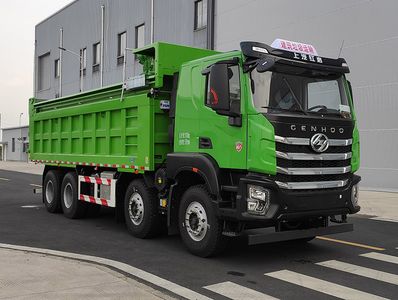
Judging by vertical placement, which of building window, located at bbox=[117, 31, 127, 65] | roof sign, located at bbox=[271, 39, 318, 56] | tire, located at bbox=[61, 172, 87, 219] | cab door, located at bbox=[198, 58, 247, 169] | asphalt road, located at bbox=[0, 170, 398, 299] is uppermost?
building window, located at bbox=[117, 31, 127, 65]

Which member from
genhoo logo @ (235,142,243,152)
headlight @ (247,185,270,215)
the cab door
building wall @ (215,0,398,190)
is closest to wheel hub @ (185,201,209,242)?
the cab door

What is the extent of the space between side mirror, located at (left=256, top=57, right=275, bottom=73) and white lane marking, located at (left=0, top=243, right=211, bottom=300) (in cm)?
297

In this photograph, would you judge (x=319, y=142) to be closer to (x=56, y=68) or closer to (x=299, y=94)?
(x=299, y=94)

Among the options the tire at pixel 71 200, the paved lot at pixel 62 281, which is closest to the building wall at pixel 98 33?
the tire at pixel 71 200

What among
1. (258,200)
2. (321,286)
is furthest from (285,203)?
(321,286)

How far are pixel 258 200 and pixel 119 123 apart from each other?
12.4 ft

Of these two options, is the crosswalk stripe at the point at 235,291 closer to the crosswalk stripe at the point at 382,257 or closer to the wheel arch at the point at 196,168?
→ the wheel arch at the point at 196,168

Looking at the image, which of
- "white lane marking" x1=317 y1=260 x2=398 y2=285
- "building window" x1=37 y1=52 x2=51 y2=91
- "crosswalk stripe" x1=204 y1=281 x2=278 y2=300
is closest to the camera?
"crosswalk stripe" x1=204 y1=281 x2=278 y2=300

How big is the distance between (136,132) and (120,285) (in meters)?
3.59

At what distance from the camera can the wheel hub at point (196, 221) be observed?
706 cm

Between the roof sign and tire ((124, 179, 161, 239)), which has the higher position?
the roof sign

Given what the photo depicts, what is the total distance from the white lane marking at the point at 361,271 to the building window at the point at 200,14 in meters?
21.9

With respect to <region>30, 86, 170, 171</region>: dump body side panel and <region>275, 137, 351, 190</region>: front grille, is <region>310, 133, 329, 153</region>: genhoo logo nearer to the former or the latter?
<region>275, 137, 351, 190</region>: front grille

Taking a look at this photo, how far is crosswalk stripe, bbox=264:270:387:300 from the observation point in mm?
5422
